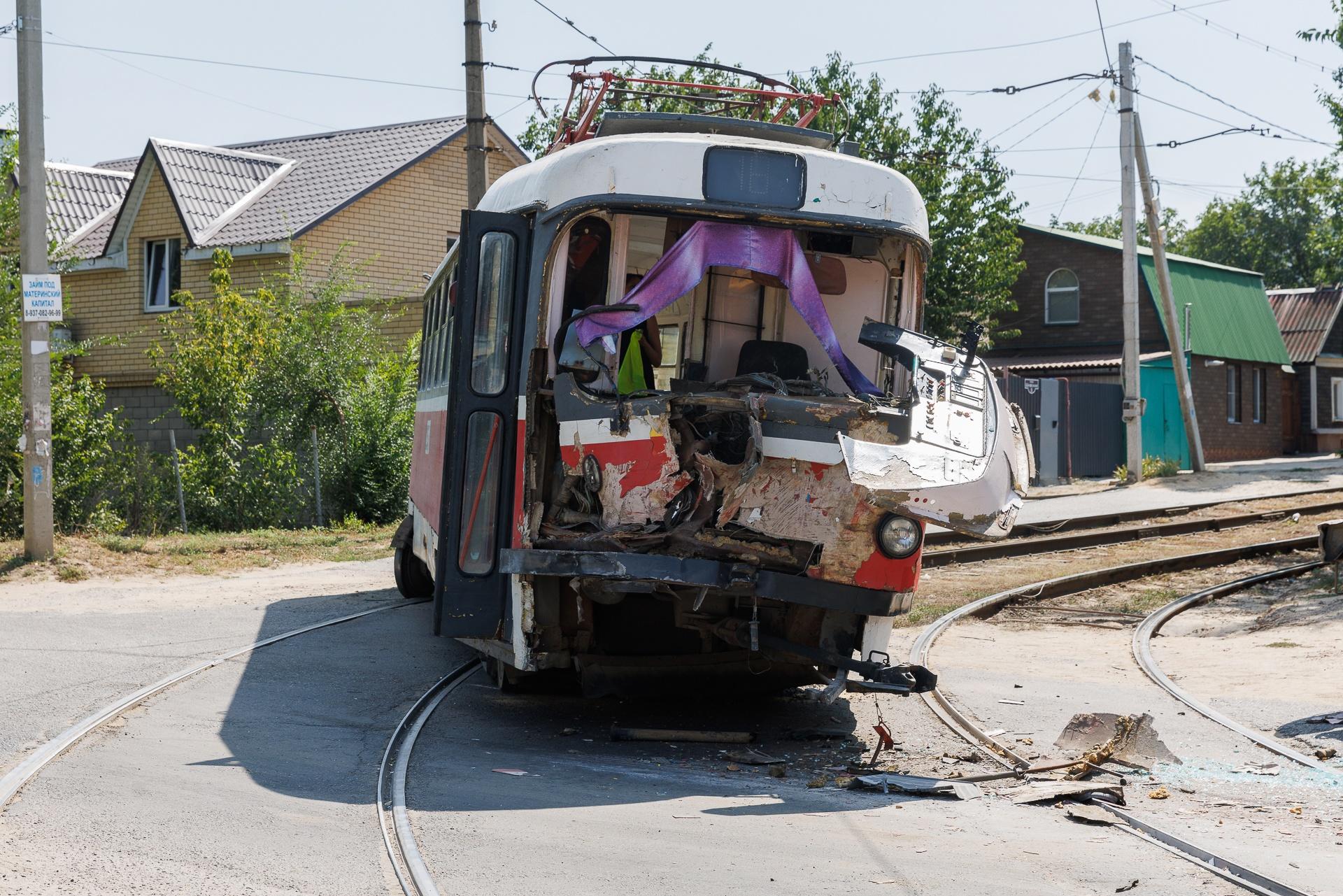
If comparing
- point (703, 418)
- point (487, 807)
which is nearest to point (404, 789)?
point (487, 807)

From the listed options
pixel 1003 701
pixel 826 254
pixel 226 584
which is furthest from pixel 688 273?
pixel 226 584

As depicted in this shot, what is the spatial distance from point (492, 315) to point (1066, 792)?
3943mm

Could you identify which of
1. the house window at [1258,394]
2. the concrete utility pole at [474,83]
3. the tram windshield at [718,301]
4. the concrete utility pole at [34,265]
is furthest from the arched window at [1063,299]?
the tram windshield at [718,301]

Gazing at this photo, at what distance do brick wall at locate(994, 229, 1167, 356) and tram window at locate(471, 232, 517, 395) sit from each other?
103 feet

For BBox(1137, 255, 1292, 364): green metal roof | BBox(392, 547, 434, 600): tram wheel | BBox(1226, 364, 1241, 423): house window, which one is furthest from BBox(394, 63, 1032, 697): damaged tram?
BBox(1226, 364, 1241, 423): house window

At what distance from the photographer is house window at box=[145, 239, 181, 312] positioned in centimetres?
2783

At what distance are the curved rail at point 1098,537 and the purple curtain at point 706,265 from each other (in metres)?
8.61

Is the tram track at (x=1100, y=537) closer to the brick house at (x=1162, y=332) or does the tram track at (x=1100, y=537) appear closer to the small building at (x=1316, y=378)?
the brick house at (x=1162, y=332)

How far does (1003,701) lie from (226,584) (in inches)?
343

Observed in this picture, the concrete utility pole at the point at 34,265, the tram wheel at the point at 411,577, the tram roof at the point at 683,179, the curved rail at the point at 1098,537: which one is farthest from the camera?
the curved rail at the point at 1098,537

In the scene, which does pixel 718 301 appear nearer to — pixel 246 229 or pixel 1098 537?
pixel 1098 537

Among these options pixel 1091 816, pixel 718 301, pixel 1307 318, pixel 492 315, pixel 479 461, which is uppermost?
pixel 1307 318

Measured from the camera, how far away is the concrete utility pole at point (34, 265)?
48.4ft

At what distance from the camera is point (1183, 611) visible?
1342 centimetres
